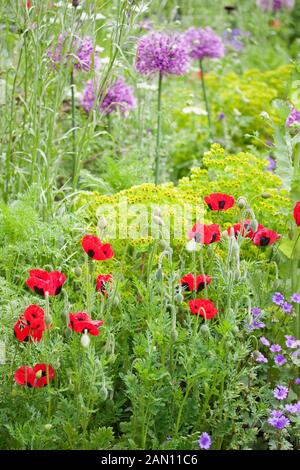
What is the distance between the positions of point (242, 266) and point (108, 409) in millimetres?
571

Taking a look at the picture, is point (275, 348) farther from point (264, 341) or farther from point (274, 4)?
point (274, 4)

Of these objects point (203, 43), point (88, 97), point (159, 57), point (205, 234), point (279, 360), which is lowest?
point (279, 360)

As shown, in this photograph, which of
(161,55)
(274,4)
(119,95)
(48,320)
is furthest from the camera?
(274,4)

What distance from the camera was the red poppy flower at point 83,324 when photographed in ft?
6.05

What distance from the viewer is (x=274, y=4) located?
6984 mm

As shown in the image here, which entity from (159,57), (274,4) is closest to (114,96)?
(159,57)

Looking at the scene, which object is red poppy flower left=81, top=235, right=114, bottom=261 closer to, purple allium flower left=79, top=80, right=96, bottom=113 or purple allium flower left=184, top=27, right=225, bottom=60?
purple allium flower left=79, top=80, right=96, bottom=113

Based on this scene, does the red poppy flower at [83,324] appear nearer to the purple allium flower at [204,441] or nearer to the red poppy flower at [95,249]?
the red poppy flower at [95,249]

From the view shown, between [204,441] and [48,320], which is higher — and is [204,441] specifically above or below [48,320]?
below

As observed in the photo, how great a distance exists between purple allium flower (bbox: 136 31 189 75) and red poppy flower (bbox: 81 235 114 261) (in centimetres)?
158

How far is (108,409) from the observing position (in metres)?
2.09

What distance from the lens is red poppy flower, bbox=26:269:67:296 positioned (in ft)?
6.38

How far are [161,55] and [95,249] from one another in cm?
161

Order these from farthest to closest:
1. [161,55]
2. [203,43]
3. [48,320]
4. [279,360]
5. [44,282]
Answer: [203,43] < [161,55] < [279,360] < [44,282] < [48,320]
